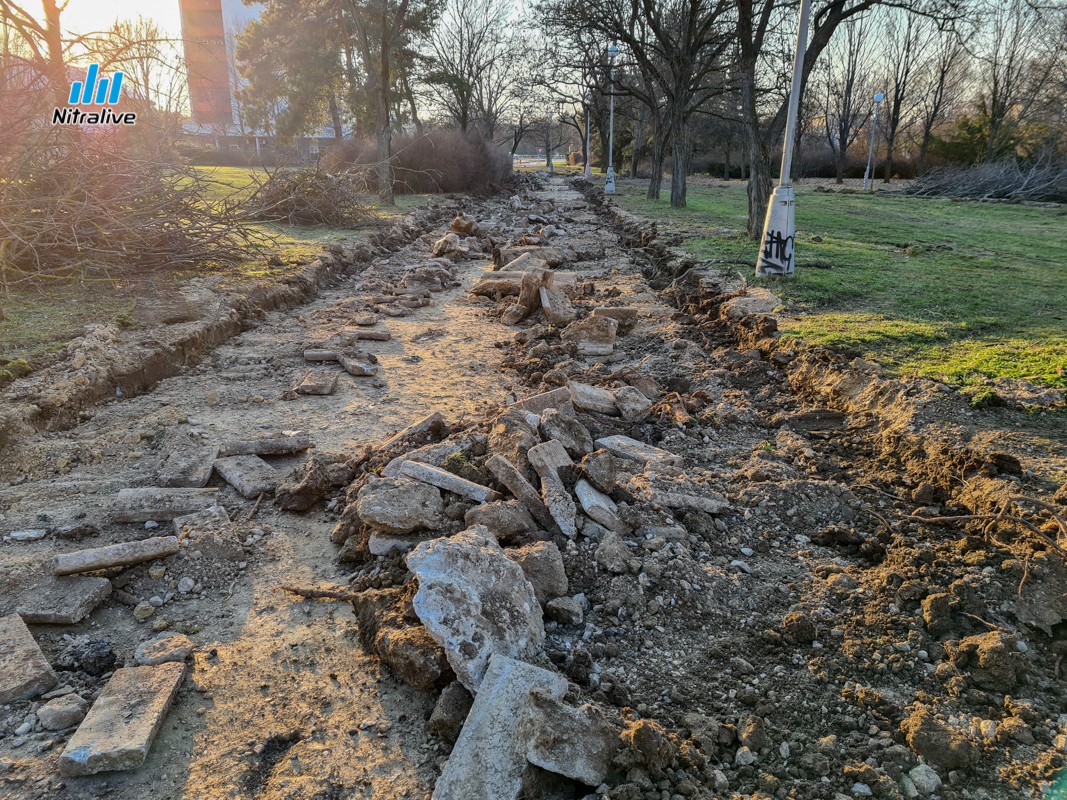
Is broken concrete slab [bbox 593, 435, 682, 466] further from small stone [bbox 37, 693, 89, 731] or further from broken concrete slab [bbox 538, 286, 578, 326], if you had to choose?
broken concrete slab [bbox 538, 286, 578, 326]

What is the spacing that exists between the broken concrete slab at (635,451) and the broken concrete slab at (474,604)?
1513mm

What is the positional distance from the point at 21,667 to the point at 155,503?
1.22m

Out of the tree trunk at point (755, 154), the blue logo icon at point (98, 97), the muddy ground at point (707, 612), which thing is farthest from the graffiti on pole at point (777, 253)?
the blue logo icon at point (98, 97)

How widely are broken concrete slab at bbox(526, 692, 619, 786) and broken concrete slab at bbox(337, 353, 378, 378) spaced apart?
4490mm

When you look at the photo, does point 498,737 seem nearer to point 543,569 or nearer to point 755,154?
point 543,569

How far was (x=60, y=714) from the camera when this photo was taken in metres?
2.29

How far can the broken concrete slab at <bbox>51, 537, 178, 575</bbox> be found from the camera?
3.01m

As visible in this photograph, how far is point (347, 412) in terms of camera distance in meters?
5.29

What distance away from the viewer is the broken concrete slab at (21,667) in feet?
7.86

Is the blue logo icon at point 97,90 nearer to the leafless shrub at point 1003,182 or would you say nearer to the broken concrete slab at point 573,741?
the broken concrete slab at point 573,741

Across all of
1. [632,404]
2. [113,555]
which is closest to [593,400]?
[632,404]

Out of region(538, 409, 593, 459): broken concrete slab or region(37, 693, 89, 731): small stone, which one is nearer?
region(37, 693, 89, 731): small stone

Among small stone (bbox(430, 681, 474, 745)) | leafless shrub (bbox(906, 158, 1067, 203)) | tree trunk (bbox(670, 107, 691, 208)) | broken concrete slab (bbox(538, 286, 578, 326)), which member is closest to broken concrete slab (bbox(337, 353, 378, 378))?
broken concrete slab (bbox(538, 286, 578, 326))

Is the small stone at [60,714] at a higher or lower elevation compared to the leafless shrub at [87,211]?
lower
